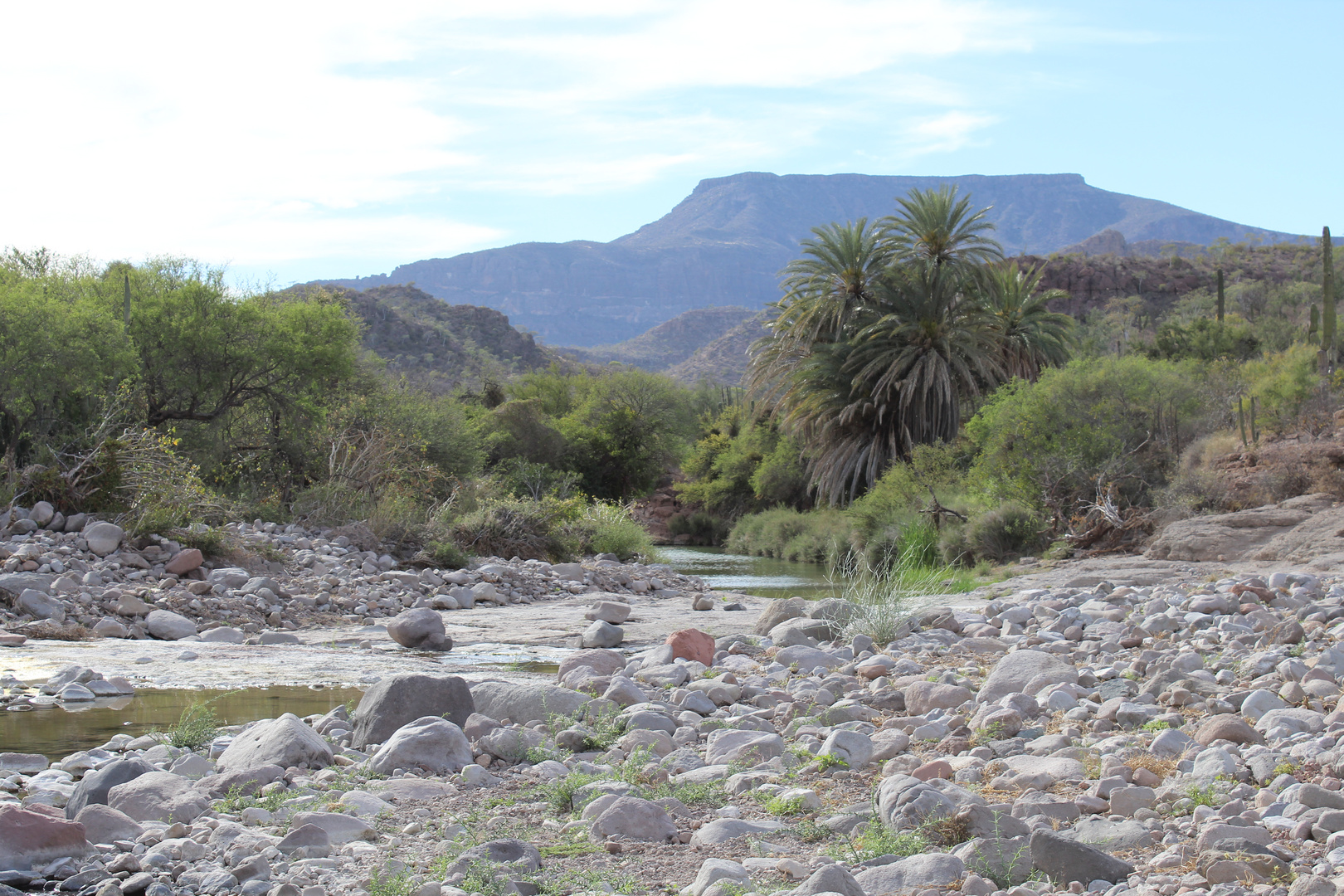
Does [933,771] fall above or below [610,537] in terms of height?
above

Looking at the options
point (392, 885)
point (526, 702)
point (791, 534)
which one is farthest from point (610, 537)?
point (392, 885)

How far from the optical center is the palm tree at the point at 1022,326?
29.1 meters

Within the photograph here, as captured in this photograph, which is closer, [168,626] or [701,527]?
[168,626]

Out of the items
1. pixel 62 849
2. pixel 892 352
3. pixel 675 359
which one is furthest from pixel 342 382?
pixel 675 359

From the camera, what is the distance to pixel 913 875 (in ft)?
9.99

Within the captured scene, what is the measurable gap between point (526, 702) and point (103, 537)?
7.48 metres

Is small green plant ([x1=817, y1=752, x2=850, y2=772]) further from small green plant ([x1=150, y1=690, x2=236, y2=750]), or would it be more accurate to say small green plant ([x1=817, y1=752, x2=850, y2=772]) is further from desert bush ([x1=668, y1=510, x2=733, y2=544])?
desert bush ([x1=668, y1=510, x2=733, y2=544])

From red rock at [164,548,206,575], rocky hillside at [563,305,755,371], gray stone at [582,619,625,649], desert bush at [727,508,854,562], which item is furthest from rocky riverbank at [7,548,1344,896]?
rocky hillside at [563,305,755,371]

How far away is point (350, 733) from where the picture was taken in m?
5.09

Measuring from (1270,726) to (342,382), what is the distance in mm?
19763

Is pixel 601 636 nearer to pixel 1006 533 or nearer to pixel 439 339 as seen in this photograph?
pixel 1006 533

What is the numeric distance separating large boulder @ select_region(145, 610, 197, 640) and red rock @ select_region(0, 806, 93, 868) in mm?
5869

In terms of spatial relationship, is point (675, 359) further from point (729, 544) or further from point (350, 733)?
point (350, 733)

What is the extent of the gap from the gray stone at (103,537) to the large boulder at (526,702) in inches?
276
